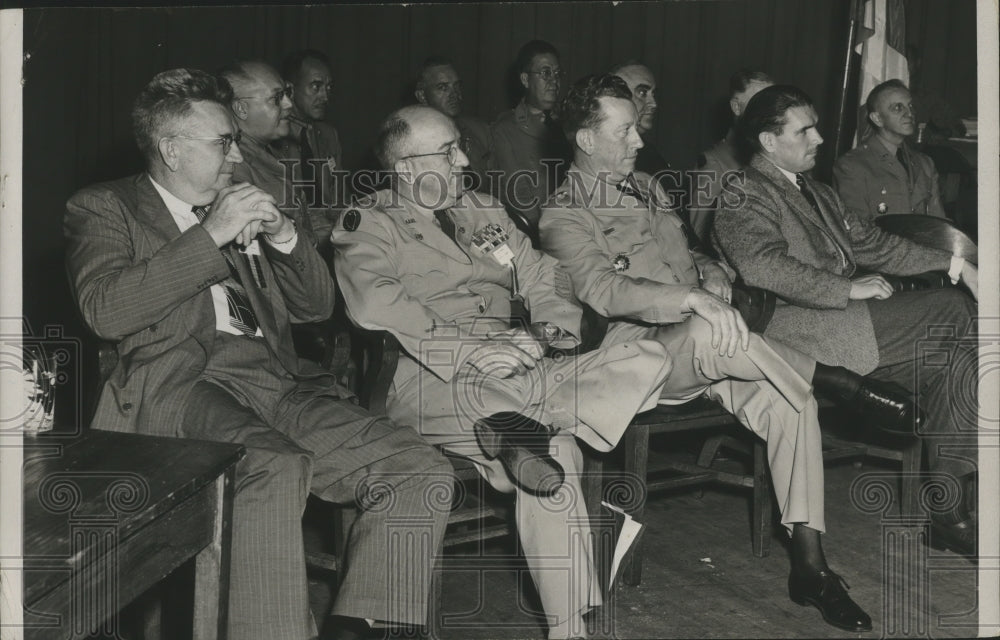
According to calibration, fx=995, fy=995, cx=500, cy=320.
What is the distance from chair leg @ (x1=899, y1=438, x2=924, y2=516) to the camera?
3.17 metres

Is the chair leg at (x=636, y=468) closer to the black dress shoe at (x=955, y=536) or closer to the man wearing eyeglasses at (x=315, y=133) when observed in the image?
the black dress shoe at (x=955, y=536)

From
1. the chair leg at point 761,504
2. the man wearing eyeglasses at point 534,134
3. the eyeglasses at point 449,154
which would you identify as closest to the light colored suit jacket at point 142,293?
the eyeglasses at point 449,154

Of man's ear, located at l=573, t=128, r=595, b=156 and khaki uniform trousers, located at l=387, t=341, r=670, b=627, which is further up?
man's ear, located at l=573, t=128, r=595, b=156

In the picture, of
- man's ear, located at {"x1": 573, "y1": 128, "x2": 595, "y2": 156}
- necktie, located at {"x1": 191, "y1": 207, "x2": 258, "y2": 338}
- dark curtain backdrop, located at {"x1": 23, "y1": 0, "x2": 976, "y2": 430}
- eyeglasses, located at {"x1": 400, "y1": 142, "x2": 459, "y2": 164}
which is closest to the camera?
necktie, located at {"x1": 191, "y1": 207, "x2": 258, "y2": 338}

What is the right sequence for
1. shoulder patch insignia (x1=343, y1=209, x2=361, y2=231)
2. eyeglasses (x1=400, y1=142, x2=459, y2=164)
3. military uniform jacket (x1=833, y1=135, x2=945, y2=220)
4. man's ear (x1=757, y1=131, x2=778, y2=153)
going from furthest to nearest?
military uniform jacket (x1=833, y1=135, x2=945, y2=220) < man's ear (x1=757, y1=131, x2=778, y2=153) < eyeglasses (x1=400, y1=142, x2=459, y2=164) < shoulder patch insignia (x1=343, y1=209, x2=361, y2=231)

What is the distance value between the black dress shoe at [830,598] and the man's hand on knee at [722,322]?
637 mm

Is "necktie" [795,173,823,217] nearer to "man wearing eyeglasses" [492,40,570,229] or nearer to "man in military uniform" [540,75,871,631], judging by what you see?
"man in military uniform" [540,75,871,631]

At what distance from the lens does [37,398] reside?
181cm

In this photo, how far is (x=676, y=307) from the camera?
2.82 metres

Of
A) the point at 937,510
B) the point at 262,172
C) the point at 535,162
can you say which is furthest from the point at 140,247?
the point at 535,162

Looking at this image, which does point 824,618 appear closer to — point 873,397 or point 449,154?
point 873,397

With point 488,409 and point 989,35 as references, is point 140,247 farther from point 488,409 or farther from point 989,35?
point 989,35

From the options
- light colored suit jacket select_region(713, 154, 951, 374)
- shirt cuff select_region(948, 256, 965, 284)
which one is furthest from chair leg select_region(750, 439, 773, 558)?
shirt cuff select_region(948, 256, 965, 284)

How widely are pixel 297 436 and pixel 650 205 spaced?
4.81 ft
